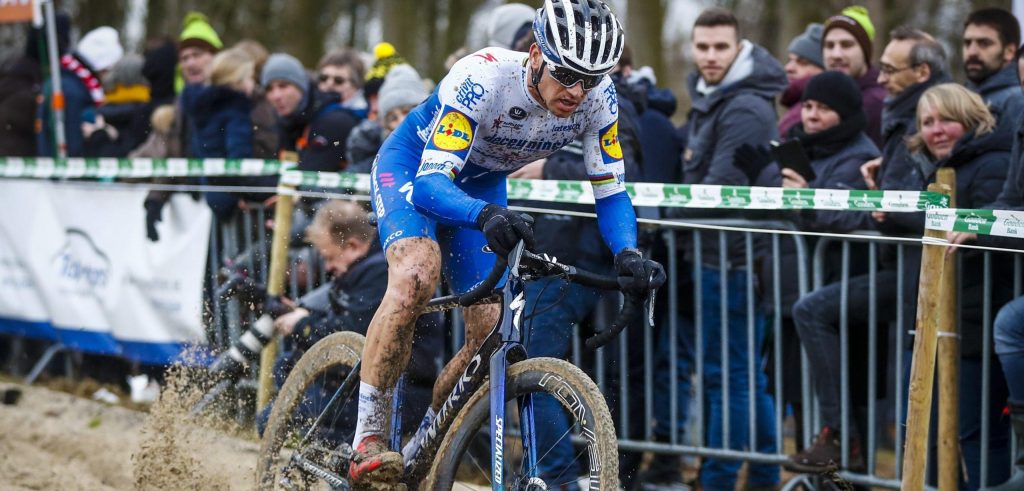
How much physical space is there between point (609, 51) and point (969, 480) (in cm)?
284

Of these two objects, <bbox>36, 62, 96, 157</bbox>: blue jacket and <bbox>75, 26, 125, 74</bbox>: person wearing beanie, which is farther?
<bbox>75, 26, 125, 74</bbox>: person wearing beanie

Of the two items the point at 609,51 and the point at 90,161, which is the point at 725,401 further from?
the point at 90,161

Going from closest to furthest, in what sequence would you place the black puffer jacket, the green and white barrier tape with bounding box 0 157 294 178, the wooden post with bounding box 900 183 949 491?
1. the wooden post with bounding box 900 183 949 491
2. the black puffer jacket
3. the green and white barrier tape with bounding box 0 157 294 178

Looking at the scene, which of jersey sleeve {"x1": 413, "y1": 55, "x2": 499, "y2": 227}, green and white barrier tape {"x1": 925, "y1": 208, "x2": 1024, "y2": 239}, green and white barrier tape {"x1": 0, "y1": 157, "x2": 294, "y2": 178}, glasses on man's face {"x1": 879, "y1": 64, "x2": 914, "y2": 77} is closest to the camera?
jersey sleeve {"x1": 413, "y1": 55, "x2": 499, "y2": 227}

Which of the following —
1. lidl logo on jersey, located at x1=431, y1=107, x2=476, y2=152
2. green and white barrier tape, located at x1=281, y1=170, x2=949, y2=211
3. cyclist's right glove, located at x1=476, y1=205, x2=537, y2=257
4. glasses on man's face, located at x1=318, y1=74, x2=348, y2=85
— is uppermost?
glasses on man's face, located at x1=318, y1=74, x2=348, y2=85

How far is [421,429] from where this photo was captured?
4.96 metres

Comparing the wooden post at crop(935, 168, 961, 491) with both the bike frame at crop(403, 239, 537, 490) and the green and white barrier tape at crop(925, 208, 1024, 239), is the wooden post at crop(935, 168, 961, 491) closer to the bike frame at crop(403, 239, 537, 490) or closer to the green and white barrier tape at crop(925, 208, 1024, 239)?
the green and white barrier tape at crop(925, 208, 1024, 239)

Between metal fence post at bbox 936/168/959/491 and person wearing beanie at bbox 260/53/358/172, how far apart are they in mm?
4095

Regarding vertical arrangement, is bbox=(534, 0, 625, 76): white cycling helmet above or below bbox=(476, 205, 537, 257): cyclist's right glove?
→ above

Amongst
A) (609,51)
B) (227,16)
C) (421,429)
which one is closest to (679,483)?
(421,429)

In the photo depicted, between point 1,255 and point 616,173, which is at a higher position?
point 616,173

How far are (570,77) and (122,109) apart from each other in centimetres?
703

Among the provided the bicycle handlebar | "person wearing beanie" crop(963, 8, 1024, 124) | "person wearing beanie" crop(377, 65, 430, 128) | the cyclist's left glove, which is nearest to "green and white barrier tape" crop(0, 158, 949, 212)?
"person wearing beanie" crop(377, 65, 430, 128)

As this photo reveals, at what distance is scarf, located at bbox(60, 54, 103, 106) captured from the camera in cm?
1148
